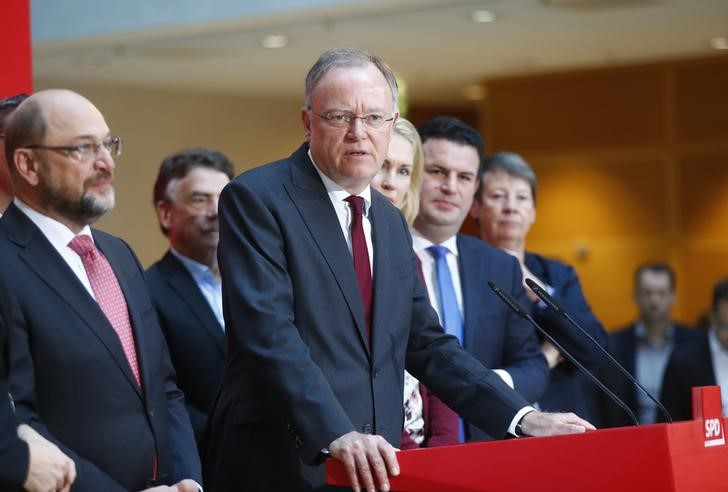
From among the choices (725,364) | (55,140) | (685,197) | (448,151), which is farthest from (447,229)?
(685,197)

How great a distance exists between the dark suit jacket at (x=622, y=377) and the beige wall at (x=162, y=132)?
17.6 feet

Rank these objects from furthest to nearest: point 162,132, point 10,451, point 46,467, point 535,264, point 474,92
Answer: point 474,92 < point 162,132 < point 535,264 < point 46,467 < point 10,451

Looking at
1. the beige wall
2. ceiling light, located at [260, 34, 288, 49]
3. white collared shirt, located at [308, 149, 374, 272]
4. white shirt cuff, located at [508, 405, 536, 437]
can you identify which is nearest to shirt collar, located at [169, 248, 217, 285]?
white collared shirt, located at [308, 149, 374, 272]

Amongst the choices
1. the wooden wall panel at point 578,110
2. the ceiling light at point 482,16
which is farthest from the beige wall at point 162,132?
the ceiling light at point 482,16

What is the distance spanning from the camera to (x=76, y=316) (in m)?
2.74

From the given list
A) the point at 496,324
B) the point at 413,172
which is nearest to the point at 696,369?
the point at 496,324

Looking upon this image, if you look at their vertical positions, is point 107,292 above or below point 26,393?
above

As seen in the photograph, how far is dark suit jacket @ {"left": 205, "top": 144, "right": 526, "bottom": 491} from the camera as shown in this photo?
2.56 meters

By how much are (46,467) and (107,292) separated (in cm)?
55

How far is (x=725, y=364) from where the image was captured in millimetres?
6512

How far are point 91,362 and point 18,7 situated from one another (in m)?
1.49

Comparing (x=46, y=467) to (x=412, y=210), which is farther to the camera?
(x=412, y=210)

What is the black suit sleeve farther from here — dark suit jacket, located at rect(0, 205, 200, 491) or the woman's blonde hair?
the woman's blonde hair

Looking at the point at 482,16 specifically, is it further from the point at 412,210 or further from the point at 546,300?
the point at 546,300
